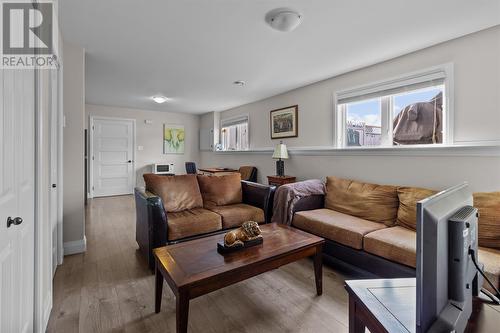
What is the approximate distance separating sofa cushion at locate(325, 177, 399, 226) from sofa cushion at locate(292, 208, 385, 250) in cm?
10

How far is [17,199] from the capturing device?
3.61ft

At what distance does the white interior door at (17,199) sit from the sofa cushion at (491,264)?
240cm

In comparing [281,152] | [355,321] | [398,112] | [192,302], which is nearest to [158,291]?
[192,302]

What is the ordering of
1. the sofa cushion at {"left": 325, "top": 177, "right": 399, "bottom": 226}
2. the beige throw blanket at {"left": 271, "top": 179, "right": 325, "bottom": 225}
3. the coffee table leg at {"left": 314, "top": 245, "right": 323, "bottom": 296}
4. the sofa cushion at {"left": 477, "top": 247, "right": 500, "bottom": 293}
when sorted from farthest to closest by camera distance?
the beige throw blanket at {"left": 271, "top": 179, "right": 325, "bottom": 225} → the sofa cushion at {"left": 325, "top": 177, "right": 399, "bottom": 226} → the coffee table leg at {"left": 314, "top": 245, "right": 323, "bottom": 296} → the sofa cushion at {"left": 477, "top": 247, "right": 500, "bottom": 293}

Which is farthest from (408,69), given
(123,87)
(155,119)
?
(155,119)

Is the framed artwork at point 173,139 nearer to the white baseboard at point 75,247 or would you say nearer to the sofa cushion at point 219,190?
the sofa cushion at point 219,190

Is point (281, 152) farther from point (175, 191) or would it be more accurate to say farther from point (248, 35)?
point (248, 35)

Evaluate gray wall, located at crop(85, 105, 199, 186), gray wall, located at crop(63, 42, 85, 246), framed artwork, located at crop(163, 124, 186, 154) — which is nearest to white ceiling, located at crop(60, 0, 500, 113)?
gray wall, located at crop(63, 42, 85, 246)

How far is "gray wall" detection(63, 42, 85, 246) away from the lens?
8.82ft

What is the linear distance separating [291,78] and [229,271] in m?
3.08

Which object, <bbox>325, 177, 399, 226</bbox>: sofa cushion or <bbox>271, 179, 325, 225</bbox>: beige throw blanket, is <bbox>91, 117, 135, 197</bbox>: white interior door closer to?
<bbox>271, 179, 325, 225</bbox>: beige throw blanket

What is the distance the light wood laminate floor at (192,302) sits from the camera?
63.7 inches

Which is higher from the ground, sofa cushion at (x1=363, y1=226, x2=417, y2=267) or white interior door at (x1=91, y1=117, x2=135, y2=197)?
white interior door at (x1=91, y1=117, x2=135, y2=197)

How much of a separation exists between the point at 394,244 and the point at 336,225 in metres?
0.55
